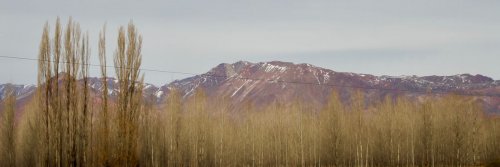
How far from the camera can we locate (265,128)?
178 feet

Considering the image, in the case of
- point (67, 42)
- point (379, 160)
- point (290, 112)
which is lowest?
point (379, 160)

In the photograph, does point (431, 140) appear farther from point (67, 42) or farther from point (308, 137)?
point (67, 42)

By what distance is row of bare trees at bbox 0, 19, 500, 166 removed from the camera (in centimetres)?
1543

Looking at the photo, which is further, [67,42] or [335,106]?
[335,106]

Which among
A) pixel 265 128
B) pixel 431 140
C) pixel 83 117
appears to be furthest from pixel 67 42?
pixel 265 128

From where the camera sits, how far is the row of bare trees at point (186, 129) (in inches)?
607

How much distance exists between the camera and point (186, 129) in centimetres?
4269

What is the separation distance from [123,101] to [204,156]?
25.6 meters

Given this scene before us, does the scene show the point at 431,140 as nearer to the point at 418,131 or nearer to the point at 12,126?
the point at 418,131

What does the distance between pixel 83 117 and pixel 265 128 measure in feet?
123

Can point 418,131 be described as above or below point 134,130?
below

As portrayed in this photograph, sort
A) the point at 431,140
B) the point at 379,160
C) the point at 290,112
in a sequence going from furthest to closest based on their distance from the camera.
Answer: the point at 290,112
the point at 379,160
the point at 431,140

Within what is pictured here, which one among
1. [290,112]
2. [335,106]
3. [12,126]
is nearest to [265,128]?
[290,112]

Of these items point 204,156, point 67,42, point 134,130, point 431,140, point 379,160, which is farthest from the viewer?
point 379,160
